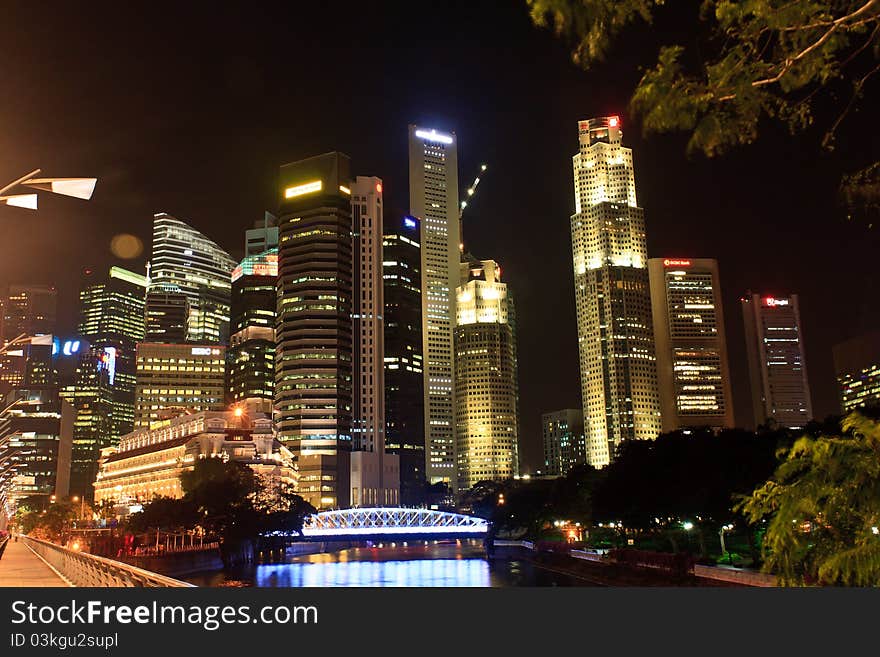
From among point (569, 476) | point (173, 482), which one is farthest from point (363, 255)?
point (569, 476)

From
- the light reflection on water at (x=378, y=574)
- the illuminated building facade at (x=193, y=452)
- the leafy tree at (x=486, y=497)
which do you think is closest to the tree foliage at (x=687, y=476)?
the light reflection on water at (x=378, y=574)

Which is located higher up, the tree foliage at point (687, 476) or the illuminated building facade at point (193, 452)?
the illuminated building facade at point (193, 452)

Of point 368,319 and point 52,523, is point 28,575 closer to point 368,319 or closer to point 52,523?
point 52,523

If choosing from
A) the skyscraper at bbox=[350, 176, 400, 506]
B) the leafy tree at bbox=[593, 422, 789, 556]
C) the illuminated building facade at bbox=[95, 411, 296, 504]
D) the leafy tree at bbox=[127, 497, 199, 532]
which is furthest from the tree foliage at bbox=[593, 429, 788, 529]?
the skyscraper at bbox=[350, 176, 400, 506]

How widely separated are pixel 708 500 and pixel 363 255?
13291cm

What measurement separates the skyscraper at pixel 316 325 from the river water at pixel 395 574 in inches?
1602

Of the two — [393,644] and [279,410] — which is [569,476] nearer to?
[279,410]

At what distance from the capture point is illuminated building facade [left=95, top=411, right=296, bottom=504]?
128625 mm

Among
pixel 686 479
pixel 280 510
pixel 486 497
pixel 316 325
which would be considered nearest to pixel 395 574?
pixel 280 510

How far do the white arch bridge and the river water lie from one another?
3746 millimetres

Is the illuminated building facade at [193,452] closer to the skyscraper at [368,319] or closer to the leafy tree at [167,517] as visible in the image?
Answer: the skyscraper at [368,319]

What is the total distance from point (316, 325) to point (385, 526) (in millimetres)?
44698

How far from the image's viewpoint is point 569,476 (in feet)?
337

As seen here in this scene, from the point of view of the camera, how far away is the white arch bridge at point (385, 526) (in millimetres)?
114062
